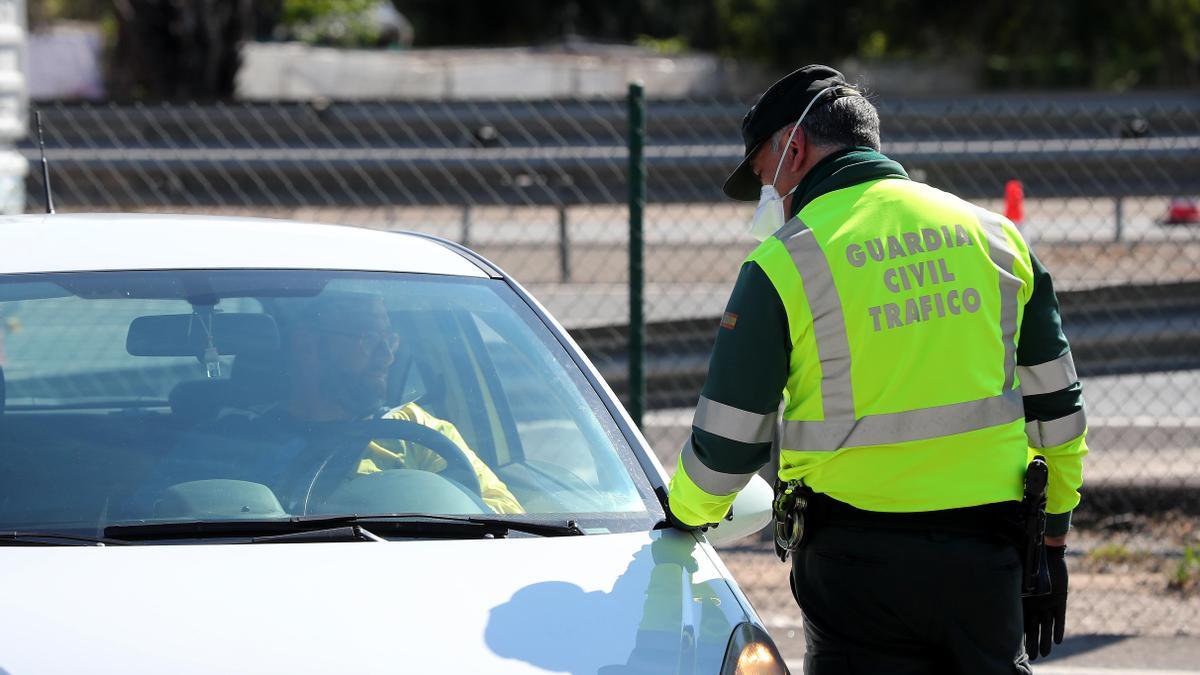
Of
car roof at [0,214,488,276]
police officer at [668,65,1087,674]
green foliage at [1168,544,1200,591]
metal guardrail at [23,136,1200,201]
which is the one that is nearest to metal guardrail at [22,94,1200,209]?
metal guardrail at [23,136,1200,201]

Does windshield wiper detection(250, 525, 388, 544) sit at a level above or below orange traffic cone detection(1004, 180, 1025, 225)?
below

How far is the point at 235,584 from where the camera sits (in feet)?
7.95

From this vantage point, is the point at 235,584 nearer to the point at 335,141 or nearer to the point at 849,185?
the point at 849,185

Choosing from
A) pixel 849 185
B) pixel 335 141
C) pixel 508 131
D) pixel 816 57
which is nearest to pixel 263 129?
pixel 335 141

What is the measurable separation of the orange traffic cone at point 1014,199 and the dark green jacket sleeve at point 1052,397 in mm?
3005

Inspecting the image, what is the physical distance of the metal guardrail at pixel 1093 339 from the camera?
562cm

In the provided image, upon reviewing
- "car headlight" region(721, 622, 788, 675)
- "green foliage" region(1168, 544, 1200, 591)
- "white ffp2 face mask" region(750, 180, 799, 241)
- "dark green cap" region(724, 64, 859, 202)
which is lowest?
"green foliage" region(1168, 544, 1200, 591)

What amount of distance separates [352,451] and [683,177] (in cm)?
323

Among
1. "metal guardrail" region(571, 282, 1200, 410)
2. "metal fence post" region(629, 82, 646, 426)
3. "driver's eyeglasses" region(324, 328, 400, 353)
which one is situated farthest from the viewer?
"metal guardrail" region(571, 282, 1200, 410)

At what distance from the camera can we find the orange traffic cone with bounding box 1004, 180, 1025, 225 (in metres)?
5.75

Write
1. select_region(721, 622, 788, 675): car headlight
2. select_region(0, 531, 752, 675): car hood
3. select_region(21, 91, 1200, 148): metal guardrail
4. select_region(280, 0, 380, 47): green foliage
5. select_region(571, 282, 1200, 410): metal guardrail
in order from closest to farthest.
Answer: select_region(0, 531, 752, 675): car hood
select_region(721, 622, 788, 675): car headlight
select_region(571, 282, 1200, 410): metal guardrail
select_region(21, 91, 1200, 148): metal guardrail
select_region(280, 0, 380, 47): green foliage

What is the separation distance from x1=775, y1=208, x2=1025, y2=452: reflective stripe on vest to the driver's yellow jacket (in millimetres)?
686

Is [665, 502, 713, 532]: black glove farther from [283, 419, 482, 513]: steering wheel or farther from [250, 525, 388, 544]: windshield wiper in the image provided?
[250, 525, 388, 544]: windshield wiper

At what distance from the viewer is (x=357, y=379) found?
10.6 ft
